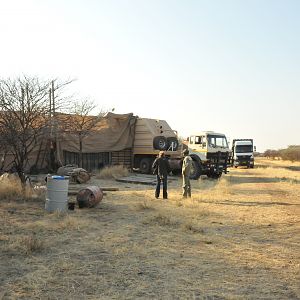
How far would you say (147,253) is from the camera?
7758 mm

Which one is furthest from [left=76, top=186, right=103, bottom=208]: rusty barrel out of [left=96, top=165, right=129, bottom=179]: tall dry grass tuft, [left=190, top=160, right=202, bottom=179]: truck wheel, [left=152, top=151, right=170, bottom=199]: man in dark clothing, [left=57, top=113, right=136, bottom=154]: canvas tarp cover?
[left=190, top=160, right=202, bottom=179]: truck wheel

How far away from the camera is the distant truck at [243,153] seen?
46781mm

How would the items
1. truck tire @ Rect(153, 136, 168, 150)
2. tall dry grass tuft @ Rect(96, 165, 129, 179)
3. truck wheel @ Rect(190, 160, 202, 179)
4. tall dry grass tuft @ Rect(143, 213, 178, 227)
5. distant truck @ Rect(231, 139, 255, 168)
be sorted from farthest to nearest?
distant truck @ Rect(231, 139, 255, 168) < truck tire @ Rect(153, 136, 168, 150) < truck wheel @ Rect(190, 160, 202, 179) < tall dry grass tuft @ Rect(96, 165, 129, 179) < tall dry grass tuft @ Rect(143, 213, 178, 227)

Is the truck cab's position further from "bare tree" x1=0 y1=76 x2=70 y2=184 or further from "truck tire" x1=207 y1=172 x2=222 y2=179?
"bare tree" x1=0 y1=76 x2=70 y2=184

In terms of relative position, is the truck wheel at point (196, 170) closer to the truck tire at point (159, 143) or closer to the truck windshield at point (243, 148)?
the truck tire at point (159, 143)

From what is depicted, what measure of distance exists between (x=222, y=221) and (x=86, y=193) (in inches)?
159

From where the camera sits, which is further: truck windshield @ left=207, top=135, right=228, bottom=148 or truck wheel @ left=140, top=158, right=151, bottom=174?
truck wheel @ left=140, top=158, right=151, bottom=174

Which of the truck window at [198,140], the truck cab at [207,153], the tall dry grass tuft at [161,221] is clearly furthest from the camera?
the truck window at [198,140]

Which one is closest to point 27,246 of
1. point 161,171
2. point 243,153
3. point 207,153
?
point 161,171

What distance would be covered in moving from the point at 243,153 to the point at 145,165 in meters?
19.5

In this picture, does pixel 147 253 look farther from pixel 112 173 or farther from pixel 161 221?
pixel 112 173

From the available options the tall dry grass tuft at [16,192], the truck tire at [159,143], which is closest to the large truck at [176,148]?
the truck tire at [159,143]

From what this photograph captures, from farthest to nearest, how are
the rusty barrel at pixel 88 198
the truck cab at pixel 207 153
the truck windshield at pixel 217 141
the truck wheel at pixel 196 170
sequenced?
the truck windshield at pixel 217 141
the truck cab at pixel 207 153
the truck wheel at pixel 196 170
the rusty barrel at pixel 88 198

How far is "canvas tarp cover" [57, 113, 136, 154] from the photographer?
27.9m
